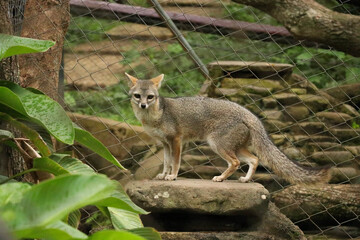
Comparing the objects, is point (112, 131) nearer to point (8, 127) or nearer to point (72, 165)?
point (8, 127)

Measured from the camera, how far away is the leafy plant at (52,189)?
5.89 feet

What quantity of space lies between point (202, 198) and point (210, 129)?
3.33 feet

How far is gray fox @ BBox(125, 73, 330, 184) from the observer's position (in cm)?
539

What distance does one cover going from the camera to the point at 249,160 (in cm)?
555

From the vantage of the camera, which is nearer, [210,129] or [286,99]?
[210,129]

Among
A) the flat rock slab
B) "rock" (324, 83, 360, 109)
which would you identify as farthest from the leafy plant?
"rock" (324, 83, 360, 109)

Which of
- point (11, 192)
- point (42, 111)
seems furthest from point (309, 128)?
point (11, 192)

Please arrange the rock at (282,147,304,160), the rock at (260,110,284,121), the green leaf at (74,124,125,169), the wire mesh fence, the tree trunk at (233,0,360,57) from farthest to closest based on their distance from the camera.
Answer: the rock at (260,110,284,121) → the rock at (282,147,304,160) → the wire mesh fence → the tree trunk at (233,0,360,57) → the green leaf at (74,124,125,169)

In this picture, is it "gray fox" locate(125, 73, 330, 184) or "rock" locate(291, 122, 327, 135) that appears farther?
"rock" locate(291, 122, 327, 135)

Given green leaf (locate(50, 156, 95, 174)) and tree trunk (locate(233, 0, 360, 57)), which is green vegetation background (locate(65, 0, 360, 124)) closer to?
tree trunk (locate(233, 0, 360, 57))

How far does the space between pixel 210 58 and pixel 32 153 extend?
6.32 meters

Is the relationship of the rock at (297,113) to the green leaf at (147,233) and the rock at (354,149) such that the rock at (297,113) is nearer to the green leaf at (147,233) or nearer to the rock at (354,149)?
the rock at (354,149)

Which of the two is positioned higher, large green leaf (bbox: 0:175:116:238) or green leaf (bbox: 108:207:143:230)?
large green leaf (bbox: 0:175:116:238)

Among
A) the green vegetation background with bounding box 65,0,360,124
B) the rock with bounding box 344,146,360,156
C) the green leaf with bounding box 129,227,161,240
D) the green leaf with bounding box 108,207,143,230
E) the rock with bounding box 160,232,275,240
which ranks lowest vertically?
the green vegetation background with bounding box 65,0,360,124
